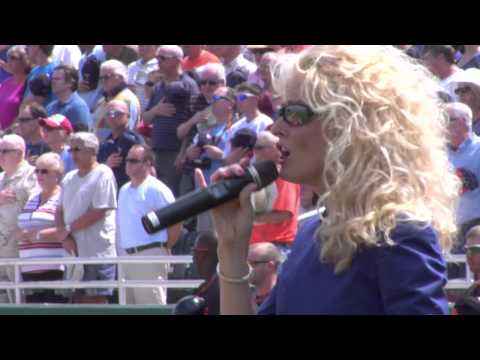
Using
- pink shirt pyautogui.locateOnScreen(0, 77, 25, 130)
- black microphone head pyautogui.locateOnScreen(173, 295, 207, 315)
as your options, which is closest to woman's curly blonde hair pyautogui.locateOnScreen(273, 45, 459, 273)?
black microphone head pyautogui.locateOnScreen(173, 295, 207, 315)

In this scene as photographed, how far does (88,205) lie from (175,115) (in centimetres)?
158

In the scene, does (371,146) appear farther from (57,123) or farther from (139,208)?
(57,123)

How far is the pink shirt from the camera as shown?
11.7 metres

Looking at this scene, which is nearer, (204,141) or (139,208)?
(139,208)

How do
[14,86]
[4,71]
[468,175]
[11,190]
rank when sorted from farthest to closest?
1. [4,71]
2. [14,86]
3. [11,190]
4. [468,175]

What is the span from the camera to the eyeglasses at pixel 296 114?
8.80 feet

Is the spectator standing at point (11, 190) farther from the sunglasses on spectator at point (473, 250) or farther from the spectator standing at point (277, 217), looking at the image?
the sunglasses on spectator at point (473, 250)

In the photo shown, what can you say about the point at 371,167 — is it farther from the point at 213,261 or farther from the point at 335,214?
the point at 213,261

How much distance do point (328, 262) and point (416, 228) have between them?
0.23 meters

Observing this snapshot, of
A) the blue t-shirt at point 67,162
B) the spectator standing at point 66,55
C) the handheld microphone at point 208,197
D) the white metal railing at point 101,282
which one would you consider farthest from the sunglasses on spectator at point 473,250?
the spectator standing at point 66,55

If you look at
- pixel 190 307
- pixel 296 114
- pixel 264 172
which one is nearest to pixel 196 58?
pixel 190 307

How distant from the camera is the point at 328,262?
101 inches

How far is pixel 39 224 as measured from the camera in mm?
9016
